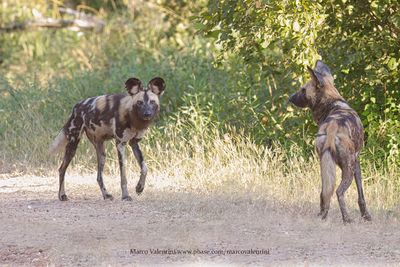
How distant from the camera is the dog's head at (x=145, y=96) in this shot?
835cm

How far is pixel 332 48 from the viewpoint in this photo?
10094 mm

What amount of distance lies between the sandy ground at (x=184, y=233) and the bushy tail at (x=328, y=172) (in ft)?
0.85

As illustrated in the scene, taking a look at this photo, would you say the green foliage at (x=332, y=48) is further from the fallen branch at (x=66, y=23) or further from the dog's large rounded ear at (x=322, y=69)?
the fallen branch at (x=66, y=23)

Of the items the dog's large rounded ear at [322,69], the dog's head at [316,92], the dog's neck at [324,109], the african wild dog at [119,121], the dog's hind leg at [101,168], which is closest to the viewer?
the dog's neck at [324,109]

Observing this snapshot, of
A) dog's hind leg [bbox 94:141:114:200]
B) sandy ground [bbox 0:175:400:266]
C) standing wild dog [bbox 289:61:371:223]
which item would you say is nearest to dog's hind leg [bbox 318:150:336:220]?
standing wild dog [bbox 289:61:371:223]

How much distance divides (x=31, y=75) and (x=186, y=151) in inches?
186

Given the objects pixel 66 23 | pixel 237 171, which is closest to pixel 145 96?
pixel 237 171

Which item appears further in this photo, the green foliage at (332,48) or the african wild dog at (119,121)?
the green foliage at (332,48)

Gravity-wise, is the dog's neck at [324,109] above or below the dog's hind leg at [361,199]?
above

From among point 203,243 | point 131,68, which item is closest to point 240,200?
point 203,243

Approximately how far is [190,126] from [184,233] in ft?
14.2

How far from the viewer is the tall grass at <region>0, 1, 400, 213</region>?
928cm

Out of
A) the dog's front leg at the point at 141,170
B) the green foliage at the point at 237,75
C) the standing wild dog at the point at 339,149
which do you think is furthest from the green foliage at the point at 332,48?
the dog's front leg at the point at 141,170

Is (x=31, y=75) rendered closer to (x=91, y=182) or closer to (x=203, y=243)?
(x=91, y=182)
